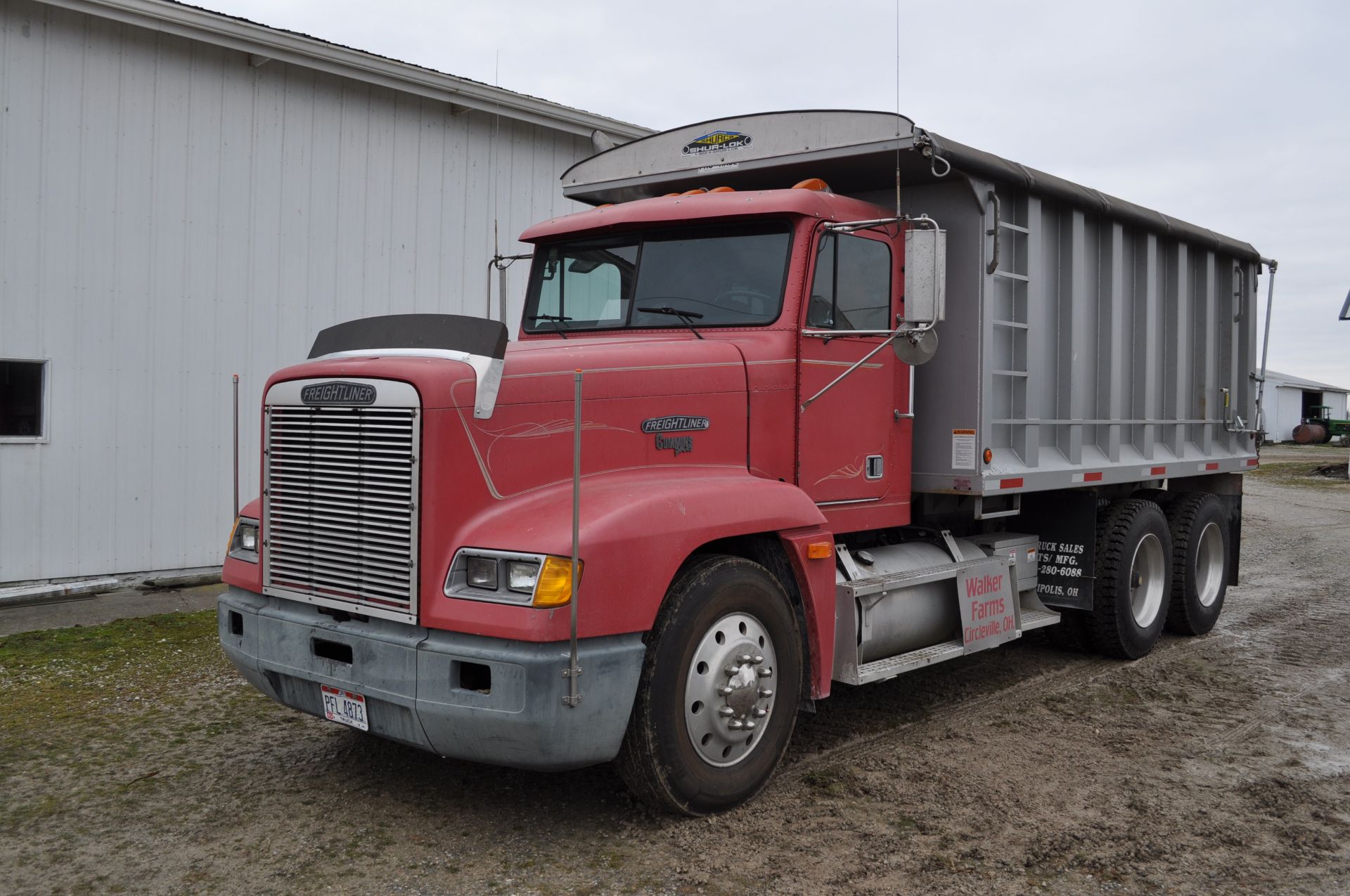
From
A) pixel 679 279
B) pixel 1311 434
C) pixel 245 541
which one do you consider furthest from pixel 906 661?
pixel 1311 434

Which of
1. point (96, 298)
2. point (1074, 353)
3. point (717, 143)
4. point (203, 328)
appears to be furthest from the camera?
point (203, 328)

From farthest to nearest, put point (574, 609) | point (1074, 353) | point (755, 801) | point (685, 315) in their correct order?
point (1074, 353), point (685, 315), point (755, 801), point (574, 609)

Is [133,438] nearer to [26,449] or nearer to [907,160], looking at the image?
[26,449]

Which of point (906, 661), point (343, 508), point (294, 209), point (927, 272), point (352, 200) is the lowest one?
point (906, 661)

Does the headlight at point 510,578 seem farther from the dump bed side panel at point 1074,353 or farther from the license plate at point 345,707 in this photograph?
the dump bed side panel at point 1074,353

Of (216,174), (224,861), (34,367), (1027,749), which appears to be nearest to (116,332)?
(34,367)

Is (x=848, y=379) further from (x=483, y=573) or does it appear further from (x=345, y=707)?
(x=345, y=707)

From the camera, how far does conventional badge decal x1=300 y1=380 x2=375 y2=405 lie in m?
4.25

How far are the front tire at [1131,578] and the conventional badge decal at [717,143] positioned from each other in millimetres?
3883

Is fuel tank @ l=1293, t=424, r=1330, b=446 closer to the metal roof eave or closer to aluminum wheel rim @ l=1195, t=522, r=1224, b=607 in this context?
aluminum wheel rim @ l=1195, t=522, r=1224, b=607

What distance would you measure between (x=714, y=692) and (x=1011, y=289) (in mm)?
3566

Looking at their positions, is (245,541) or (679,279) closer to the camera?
(245,541)

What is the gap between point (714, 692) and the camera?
178 inches

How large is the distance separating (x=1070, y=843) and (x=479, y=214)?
899 cm
